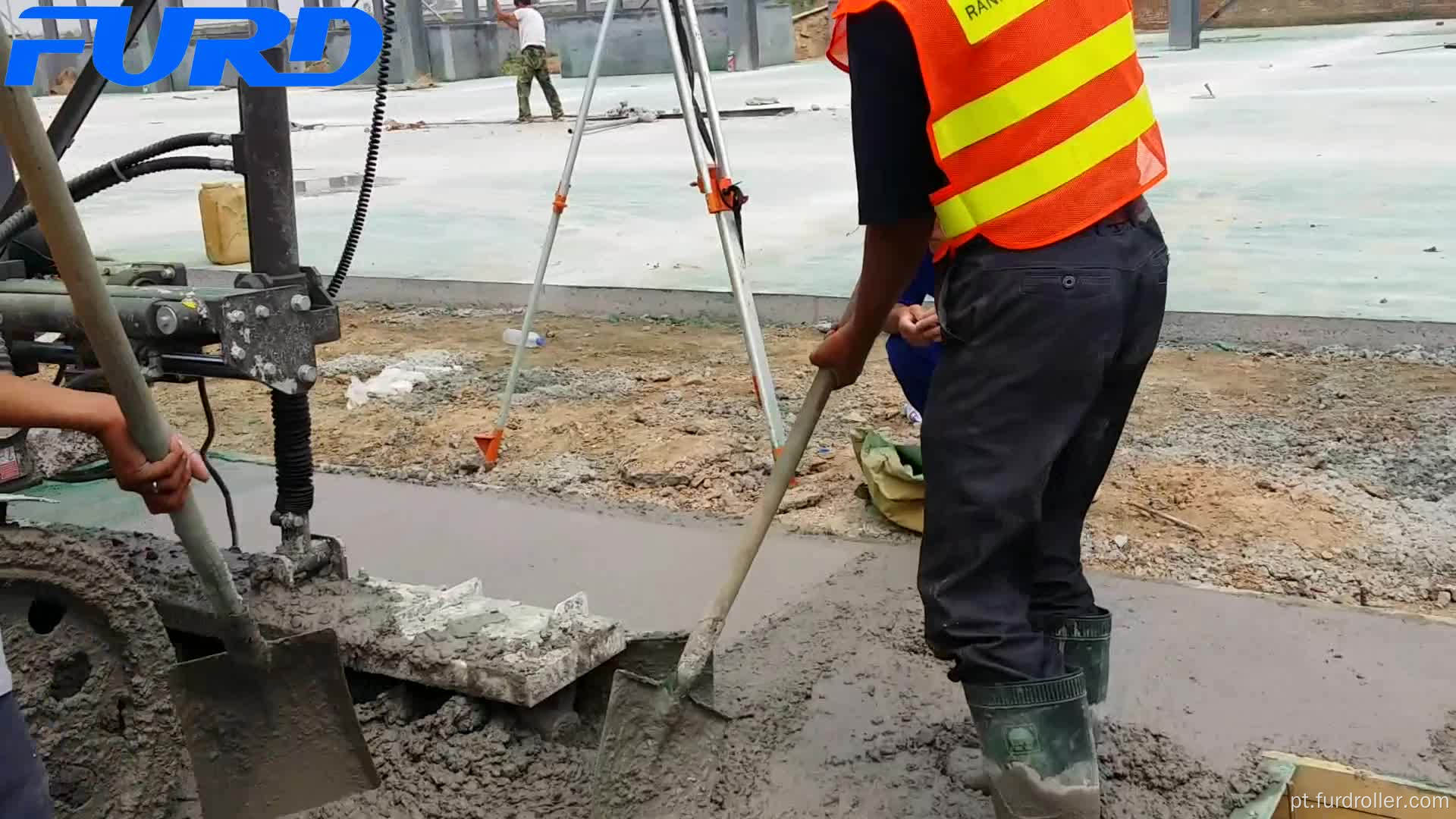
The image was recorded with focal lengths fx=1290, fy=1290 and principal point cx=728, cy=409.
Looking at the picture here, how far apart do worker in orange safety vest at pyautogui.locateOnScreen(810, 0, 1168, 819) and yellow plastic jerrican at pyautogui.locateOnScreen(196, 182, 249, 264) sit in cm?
646

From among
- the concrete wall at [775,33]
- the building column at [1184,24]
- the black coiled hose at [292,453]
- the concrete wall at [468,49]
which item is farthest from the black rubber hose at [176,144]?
the concrete wall at [468,49]

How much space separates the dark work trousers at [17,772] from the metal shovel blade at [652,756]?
3.07 ft

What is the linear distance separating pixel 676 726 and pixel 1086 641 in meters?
0.81

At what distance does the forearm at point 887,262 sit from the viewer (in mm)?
2162

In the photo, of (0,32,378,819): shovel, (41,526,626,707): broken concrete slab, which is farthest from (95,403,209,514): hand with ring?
(41,526,626,707): broken concrete slab

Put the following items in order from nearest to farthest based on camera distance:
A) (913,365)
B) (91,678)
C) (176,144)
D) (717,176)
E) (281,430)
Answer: (91,678) < (176,144) < (281,430) < (913,365) < (717,176)

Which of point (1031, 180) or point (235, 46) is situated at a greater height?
point (235, 46)

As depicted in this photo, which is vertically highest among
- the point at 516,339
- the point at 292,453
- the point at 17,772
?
the point at 17,772

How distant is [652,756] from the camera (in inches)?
92.8

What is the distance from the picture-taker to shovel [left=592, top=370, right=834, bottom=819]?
7.59 ft

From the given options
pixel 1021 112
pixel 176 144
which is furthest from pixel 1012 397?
pixel 176 144

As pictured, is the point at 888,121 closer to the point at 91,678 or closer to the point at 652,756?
the point at 652,756

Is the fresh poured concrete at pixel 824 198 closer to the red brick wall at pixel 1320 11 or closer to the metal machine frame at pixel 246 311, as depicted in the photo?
the metal machine frame at pixel 246 311

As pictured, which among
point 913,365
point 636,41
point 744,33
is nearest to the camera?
point 913,365
